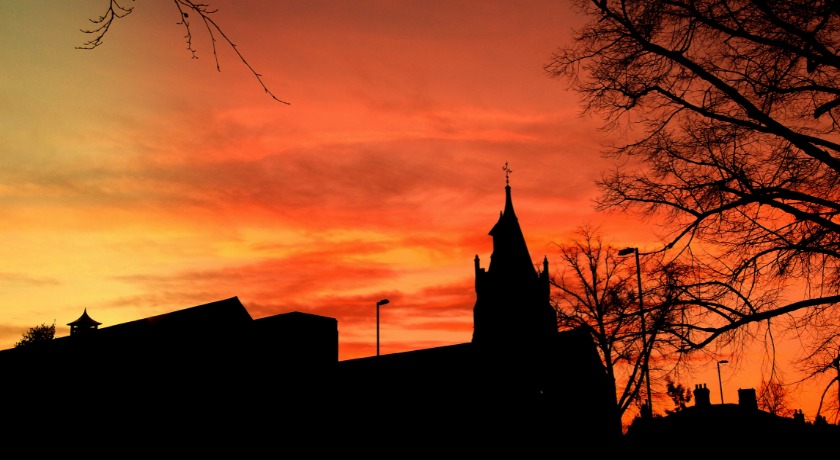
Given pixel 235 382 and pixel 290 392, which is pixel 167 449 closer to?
pixel 235 382

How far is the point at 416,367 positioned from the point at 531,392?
30.2 ft

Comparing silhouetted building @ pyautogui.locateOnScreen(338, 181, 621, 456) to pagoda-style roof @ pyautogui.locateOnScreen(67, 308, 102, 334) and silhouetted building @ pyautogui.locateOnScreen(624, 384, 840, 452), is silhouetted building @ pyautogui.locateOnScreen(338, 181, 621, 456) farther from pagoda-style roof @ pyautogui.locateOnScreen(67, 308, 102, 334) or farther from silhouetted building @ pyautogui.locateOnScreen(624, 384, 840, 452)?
pagoda-style roof @ pyautogui.locateOnScreen(67, 308, 102, 334)

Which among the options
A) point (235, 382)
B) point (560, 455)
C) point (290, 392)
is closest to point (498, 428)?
point (560, 455)

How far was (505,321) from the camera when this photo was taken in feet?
227

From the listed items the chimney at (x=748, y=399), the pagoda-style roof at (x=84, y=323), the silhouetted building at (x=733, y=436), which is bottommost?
the silhouetted building at (x=733, y=436)

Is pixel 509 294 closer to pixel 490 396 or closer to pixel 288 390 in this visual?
pixel 490 396

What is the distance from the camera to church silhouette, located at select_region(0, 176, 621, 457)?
111ft

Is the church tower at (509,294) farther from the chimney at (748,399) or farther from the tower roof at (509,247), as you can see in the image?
the chimney at (748,399)

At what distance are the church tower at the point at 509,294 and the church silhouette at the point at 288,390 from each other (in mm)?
5854

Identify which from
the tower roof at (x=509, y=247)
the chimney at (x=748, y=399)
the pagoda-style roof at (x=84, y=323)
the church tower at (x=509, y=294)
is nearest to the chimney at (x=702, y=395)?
the chimney at (x=748, y=399)

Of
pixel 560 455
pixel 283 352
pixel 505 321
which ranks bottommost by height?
pixel 560 455

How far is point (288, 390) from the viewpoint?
39625 mm

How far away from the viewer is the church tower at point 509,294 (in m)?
68.3

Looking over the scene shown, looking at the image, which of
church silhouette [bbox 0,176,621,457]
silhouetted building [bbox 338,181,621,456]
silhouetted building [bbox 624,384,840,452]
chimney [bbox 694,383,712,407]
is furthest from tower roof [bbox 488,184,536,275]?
silhouetted building [bbox 624,384,840,452]
